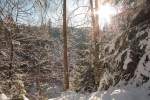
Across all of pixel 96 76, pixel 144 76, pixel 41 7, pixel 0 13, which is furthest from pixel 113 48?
pixel 96 76

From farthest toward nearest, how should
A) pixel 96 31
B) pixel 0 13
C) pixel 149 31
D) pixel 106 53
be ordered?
pixel 96 31, pixel 106 53, pixel 149 31, pixel 0 13

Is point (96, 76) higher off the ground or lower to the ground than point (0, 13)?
lower

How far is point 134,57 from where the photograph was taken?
690 cm

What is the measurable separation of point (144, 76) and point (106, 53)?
2176 mm

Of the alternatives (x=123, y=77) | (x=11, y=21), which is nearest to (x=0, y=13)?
(x=11, y=21)

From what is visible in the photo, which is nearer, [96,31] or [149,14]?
[149,14]

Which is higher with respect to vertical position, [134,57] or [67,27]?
[67,27]

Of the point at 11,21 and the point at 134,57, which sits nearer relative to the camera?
the point at 11,21

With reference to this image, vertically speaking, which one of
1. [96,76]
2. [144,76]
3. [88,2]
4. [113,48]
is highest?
[88,2]

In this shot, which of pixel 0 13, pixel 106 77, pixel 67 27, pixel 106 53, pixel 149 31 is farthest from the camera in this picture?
pixel 67 27

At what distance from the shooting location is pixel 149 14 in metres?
7.07

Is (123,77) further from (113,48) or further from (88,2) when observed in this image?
(88,2)

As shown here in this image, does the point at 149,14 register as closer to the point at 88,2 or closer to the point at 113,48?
the point at 113,48

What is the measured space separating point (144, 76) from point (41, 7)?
259cm
